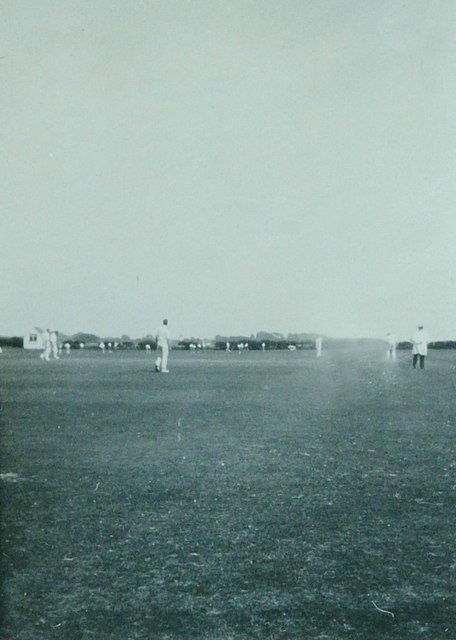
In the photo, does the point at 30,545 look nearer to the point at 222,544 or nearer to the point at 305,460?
the point at 222,544

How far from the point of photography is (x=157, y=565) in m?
4.54

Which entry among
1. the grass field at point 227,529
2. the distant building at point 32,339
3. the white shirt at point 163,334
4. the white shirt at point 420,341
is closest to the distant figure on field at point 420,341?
the white shirt at point 420,341

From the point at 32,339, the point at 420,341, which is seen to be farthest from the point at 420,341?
the point at 32,339

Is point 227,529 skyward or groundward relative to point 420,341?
groundward

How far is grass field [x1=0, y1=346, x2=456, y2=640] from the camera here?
12.2 feet

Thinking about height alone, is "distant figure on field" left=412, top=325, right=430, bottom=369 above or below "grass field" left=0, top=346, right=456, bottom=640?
above

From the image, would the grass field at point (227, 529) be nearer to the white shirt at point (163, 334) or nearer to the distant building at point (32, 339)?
the white shirt at point (163, 334)

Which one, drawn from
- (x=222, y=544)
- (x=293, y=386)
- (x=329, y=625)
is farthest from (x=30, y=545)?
(x=293, y=386)

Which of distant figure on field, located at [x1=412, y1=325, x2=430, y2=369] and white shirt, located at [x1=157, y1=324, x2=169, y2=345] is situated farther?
distant figure on field, located at [x1=412, y1=325, x2=430, y2=369]

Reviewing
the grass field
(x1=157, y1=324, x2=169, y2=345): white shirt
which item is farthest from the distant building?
the grass field

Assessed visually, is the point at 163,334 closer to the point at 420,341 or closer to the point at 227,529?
the point at 420,341

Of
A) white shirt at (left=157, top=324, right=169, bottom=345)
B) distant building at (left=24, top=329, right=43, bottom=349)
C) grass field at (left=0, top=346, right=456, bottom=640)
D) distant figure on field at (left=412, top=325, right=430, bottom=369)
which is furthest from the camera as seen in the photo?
distant building at (left=24, top=329, right=43, bottom=349)

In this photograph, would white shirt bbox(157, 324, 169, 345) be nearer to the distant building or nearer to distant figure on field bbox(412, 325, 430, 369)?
distant figure on field bbox(412, 325, 430, 369)

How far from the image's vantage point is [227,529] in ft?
17.5
